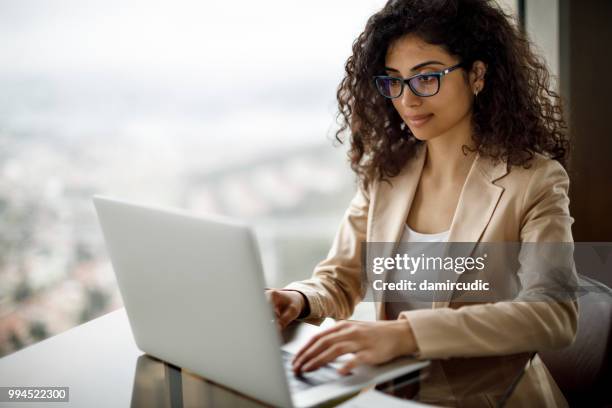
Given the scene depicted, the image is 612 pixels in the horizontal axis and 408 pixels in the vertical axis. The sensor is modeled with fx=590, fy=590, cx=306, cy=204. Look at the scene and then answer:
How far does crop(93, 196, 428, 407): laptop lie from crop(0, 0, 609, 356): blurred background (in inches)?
58.5

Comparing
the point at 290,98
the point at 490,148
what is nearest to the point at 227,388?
the point at 490,148

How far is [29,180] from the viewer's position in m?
2.90

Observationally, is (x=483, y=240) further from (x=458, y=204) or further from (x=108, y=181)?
(x=108, y=181)

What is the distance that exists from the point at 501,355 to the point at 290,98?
9.98 ft

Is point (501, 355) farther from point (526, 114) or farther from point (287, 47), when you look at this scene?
point (287, 47)

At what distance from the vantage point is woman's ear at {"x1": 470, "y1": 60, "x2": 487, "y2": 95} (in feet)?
5.08

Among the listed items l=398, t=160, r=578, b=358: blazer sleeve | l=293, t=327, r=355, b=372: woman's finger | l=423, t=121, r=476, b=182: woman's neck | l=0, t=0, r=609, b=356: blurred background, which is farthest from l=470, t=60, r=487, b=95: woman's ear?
l=0, t=0, r=609, b=356: blurred background

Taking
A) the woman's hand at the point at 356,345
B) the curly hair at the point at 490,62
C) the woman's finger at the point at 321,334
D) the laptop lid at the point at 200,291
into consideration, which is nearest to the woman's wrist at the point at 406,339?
the woman's hand at the point at 356,345

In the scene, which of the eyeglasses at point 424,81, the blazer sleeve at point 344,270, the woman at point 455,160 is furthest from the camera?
the blazer sleeve at point 344,270

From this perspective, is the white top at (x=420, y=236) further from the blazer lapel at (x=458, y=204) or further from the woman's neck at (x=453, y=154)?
the woman's neck at (x=453, y=154)

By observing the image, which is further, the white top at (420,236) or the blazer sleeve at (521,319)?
the white top at (420,236)

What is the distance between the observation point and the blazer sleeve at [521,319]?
1126 millimetres

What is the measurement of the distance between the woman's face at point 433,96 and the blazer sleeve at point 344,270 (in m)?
0.34

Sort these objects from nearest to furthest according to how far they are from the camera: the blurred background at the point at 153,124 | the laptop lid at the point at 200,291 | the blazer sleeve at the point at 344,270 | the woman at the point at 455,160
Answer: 1. the laptop lid at the point at 200,291
2. the woman at the point at 455,160
3. the blazer sleeve at the point at 344,270
4. the blurred background at the point at 153,124
